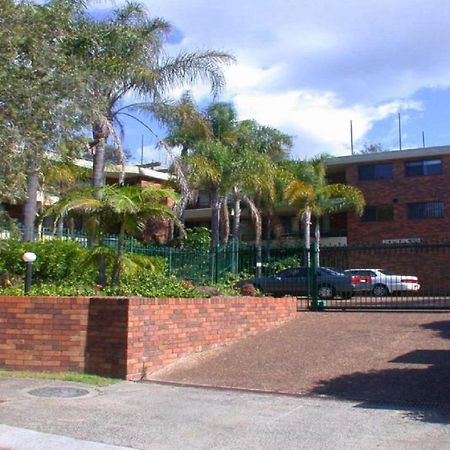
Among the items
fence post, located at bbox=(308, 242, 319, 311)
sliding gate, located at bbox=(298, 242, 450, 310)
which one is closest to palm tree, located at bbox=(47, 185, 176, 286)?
fence post, located at bbox=(308, 242, 319, 311)

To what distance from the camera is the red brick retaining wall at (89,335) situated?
34.0 feet

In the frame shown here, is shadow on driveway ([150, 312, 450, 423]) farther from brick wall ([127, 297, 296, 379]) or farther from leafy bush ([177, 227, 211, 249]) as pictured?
leafy bush ([177, 227, 211, 249])

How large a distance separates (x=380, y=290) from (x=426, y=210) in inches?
595

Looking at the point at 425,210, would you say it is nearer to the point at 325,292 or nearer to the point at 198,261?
the point at 325,292

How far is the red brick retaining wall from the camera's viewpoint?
1037 cm

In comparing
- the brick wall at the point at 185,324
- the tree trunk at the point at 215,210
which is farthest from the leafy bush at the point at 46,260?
the tree trunk at the point at 215,210

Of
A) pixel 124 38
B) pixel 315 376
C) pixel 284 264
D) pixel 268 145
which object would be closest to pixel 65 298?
pixel 315 376

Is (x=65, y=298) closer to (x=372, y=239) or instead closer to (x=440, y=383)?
(x=440, y=383)

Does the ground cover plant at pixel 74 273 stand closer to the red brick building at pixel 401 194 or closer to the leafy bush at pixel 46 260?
the leafy bush at pixel 46 260

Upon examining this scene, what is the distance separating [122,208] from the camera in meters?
12.5

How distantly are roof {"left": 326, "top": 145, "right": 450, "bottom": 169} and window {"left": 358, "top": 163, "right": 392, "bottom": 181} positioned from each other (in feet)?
1.21

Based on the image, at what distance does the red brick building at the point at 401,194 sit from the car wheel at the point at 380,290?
42.7 feet

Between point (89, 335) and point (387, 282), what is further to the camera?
point (387, 282)

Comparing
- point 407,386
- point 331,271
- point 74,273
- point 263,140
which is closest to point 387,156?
point 263,140
